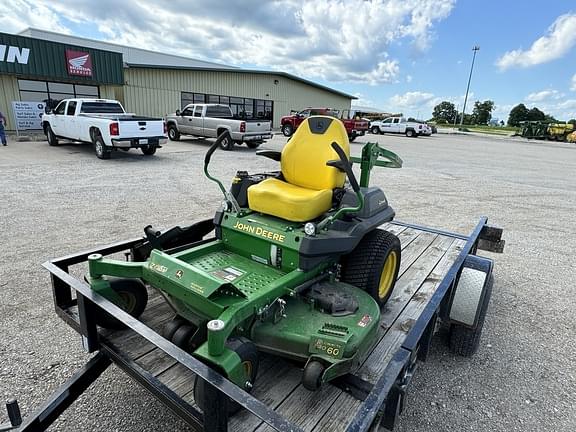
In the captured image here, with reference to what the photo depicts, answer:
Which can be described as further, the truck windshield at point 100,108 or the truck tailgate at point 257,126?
the truck tailgate at point 257,126

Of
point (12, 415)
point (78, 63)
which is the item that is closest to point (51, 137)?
point (78, 63)

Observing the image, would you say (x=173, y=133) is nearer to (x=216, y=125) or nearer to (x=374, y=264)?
(x=216, y=125)

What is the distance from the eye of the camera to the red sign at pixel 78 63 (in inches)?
656

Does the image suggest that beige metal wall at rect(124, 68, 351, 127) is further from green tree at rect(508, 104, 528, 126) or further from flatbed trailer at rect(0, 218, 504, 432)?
green tree at rect(508, 104, 528, 126)

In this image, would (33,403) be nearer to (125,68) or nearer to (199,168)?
(199,168)

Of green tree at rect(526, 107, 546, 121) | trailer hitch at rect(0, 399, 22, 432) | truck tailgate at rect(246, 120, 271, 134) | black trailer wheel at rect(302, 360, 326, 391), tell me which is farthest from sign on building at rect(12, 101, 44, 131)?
green tree at rect(526, 107, 546, 121)

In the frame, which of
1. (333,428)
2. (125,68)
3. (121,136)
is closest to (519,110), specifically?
(125,68)

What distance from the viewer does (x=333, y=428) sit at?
1.77 m

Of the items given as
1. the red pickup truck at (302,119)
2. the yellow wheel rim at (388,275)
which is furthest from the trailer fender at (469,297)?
the red pickup truck at (302,119)

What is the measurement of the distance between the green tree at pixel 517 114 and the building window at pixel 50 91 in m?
80.6

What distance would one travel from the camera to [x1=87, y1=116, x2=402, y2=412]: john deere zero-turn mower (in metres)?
1.92

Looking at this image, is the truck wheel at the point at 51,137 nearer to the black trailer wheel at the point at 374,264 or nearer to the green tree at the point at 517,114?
the black trailer wheel at the point at 374,264

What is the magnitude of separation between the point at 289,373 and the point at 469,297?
154 cm

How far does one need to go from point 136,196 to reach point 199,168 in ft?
11.4
